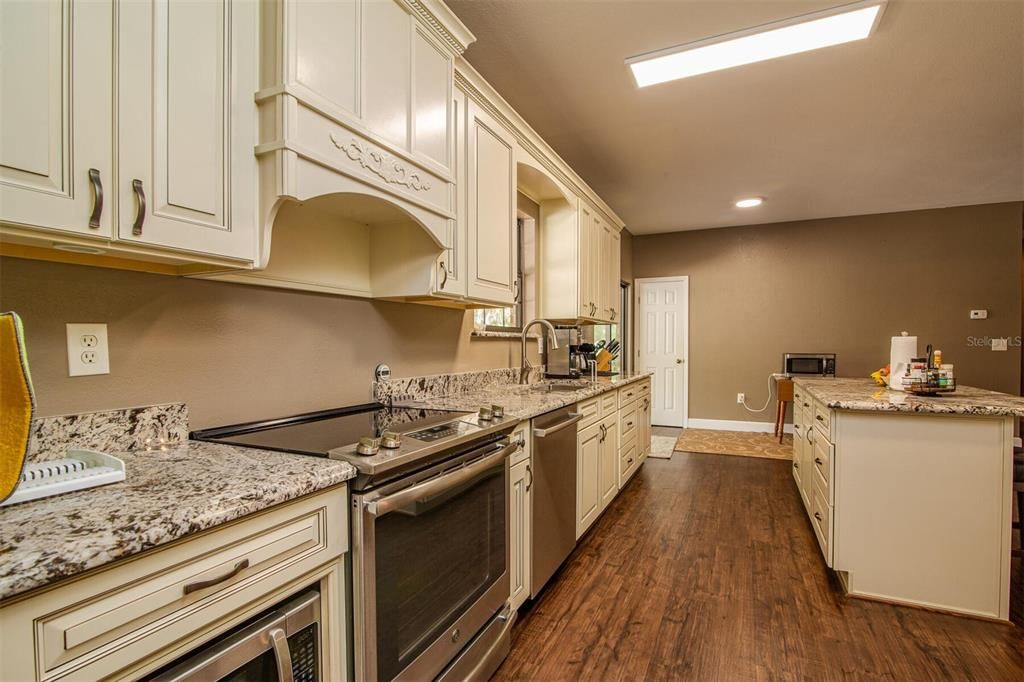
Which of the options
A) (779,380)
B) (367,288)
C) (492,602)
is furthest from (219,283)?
(779,380)

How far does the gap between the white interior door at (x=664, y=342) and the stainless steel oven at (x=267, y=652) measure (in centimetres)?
592

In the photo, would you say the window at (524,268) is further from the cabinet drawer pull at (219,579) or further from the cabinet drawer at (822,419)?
the cabinet drawer pull at (219,579)

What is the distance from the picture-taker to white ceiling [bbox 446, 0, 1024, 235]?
6.88ft

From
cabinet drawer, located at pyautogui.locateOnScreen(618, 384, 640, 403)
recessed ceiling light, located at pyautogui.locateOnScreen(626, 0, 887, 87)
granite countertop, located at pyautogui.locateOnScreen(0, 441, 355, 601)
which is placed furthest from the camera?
cabinet drawer, located at pyautogui.locateOnScreen(618, 384, 640, 403)

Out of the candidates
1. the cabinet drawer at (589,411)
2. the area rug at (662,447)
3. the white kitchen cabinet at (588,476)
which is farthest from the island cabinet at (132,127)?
the area rug at (662,447)

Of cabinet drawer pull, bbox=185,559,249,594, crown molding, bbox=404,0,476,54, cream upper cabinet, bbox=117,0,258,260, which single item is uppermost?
crown molding, bbox=404,0,476,54

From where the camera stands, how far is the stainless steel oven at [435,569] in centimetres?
107

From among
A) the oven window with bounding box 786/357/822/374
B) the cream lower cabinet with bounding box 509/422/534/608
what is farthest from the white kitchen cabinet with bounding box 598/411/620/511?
the oven window with bounding box 786/357/822/374

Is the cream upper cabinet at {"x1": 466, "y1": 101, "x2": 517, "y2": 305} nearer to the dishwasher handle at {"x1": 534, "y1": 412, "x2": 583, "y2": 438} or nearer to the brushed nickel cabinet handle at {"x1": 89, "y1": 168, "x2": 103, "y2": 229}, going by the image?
the dishwasher handle at {"x1": 534, "y1": 412, "x2": 583, "y2": 438}

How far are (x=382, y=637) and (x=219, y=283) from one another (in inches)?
42.0

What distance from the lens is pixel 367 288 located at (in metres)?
1.93

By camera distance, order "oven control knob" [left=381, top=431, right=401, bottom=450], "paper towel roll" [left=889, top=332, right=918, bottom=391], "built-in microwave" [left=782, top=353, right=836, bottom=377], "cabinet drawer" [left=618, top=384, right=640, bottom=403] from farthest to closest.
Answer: "built-in microwave" [left=782, top=353, right=836, bottom=377], "cabinet drawer" [left=618, top=384, right=640, bottom=403], "paper towel roll" [left=889, top=332, right=918, bottom=391], "oven control knob" [left=381, top=431, right=401, bottom=450]

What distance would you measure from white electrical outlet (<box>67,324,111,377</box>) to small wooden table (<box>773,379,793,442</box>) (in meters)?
5.87

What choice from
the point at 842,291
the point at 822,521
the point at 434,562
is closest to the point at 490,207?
the point at 434,562
